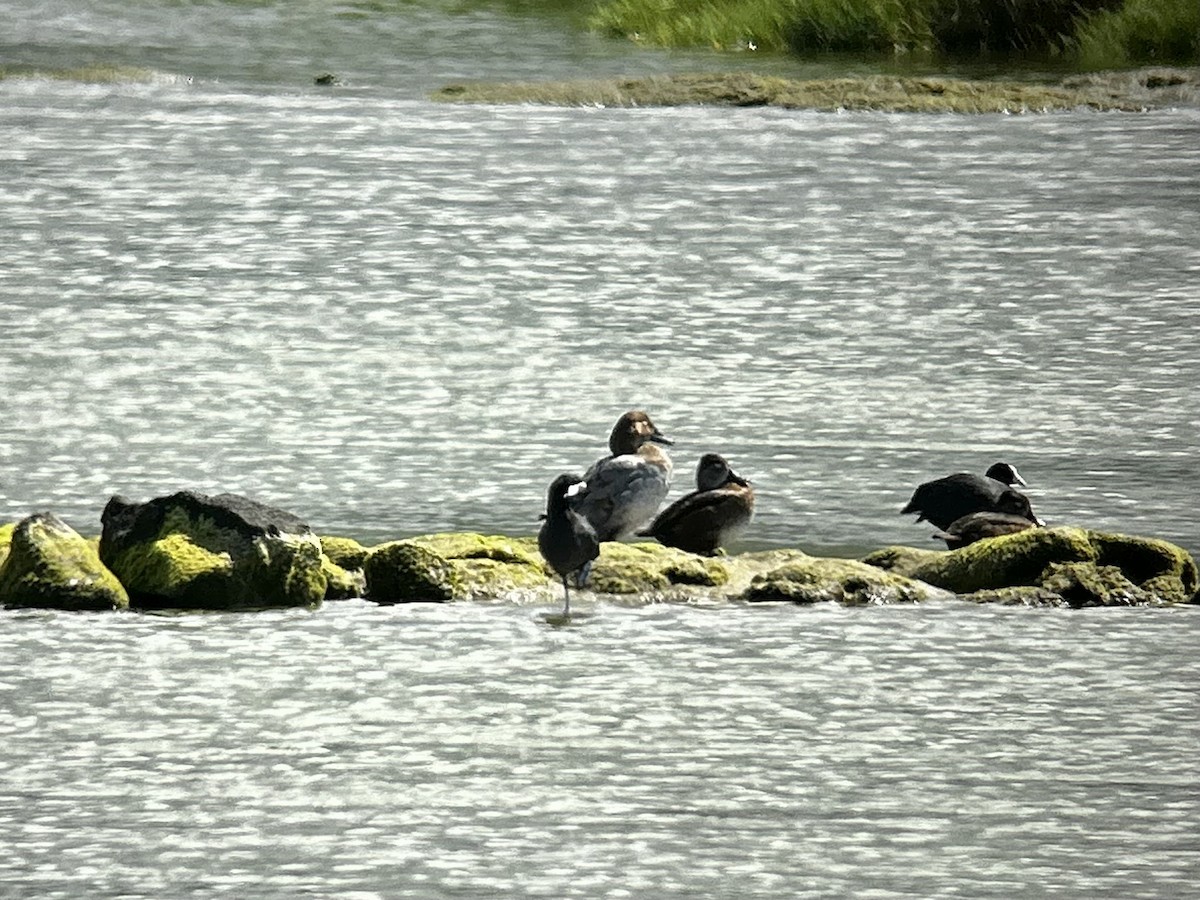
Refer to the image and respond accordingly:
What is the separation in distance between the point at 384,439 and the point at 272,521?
1972mm

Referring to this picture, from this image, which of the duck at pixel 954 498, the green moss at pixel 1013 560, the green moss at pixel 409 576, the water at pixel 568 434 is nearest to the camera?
the water at pixel 568 434

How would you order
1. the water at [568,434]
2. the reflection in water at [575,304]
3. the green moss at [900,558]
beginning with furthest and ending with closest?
the reflection in water at [575,304] < the green moss at [900,558] < the water at [568,434]

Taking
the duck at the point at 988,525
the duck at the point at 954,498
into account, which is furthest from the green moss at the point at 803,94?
the duck at the point at 988,525

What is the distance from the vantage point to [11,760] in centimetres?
543

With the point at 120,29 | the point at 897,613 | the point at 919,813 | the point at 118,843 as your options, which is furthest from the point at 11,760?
the point at 120,29

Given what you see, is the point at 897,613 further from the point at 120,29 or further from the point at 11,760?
the point at 120,29

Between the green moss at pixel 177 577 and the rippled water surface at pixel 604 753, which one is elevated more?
the green moss at pixel 177 577

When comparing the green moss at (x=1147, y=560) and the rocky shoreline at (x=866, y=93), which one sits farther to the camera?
the rocky shoreline at (x=866, y=93)

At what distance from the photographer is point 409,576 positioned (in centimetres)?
704

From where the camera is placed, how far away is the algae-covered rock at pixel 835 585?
7023 millimetres

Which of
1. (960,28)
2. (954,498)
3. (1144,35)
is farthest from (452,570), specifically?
(960,28)

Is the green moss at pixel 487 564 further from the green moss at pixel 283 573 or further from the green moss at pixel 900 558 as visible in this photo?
the green moss at pixel 900 558

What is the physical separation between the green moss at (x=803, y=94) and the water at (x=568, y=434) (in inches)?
16.3

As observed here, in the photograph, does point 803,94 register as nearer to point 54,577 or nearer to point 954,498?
point 954,498
